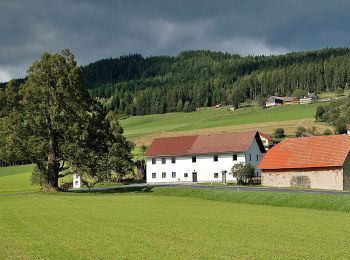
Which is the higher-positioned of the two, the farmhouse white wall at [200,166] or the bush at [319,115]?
the bush at [319,115]

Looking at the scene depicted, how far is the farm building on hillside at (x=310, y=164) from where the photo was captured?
67125 mm

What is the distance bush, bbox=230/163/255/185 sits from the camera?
80.2m

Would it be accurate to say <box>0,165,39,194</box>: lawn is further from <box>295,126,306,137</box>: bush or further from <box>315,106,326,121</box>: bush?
<box>315,106,326,121</box>: bush

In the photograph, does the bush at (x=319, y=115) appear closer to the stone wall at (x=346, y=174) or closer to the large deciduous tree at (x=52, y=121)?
the stone wall at (x=346, y=174)

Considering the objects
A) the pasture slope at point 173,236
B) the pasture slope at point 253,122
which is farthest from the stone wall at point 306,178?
the pasture slope at point 253,122

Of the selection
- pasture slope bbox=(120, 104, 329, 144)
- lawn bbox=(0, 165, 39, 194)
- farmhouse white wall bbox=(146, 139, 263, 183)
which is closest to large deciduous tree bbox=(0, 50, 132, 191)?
lawn bbox=(0, 165, 39, 194)

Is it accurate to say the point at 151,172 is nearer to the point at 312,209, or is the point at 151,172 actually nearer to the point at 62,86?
the point at 62,86

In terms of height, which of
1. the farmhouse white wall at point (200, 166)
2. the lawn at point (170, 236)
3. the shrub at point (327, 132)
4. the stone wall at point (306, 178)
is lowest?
the lawn at point (170, 236)

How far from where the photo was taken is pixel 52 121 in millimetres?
63625

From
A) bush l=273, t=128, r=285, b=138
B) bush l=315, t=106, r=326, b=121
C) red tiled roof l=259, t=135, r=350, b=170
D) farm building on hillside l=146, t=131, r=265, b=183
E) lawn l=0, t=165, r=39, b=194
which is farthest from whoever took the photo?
bush l=315, t=106, r=326, b=121

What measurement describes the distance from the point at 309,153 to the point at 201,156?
28.6 meters

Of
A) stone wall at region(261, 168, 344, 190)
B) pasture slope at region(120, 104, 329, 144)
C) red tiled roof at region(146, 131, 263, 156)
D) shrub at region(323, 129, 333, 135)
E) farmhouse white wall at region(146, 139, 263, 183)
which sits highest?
pasture slope at region(120, 104, 329, 144)

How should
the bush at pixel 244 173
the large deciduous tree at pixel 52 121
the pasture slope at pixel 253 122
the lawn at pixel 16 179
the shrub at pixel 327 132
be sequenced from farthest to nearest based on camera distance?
the pasture slope at pixel 253 122 < the shrub at pixel 327 132 < the lawn at pixel 16 179 < the bush at pixel 244 173 < the large deciduous tree at pixel 52 121

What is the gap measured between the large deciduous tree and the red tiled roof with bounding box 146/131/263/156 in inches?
1287
